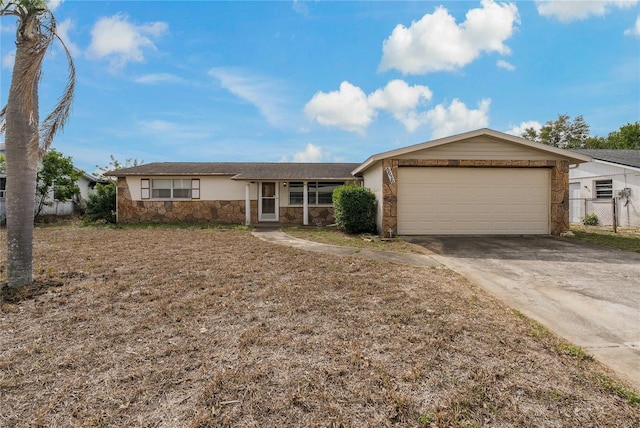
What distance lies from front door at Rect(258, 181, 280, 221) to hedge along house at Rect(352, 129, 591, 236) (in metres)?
6.75

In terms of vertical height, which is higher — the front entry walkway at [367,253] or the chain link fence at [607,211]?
the chain link fence at [607,211]

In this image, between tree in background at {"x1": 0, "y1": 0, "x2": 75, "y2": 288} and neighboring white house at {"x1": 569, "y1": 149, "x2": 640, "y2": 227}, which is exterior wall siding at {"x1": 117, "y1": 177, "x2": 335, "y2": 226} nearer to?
tree in background at {"x1": 0, "y1": 0, "x2": 75, "y2": 288}

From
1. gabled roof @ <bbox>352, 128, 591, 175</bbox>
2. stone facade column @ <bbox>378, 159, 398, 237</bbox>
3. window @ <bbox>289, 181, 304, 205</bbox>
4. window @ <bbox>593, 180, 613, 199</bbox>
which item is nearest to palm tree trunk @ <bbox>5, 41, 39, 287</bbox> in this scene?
gabled roof @ <bbox>352, 128, 591, 175</bbox>

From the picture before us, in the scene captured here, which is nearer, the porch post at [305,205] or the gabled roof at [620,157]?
the gabled roof at [620,157]

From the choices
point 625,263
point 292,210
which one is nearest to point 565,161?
point 625,263


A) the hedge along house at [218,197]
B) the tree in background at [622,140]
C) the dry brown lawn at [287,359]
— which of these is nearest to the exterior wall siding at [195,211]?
the hedge along house at [218,197]

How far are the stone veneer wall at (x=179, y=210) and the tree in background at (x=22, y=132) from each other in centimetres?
1088

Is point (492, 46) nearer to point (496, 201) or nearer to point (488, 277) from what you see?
point (496, 201)

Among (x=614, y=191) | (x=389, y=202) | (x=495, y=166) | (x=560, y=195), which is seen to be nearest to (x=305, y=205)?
(x=389, y=202)

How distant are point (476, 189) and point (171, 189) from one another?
46.5 ft

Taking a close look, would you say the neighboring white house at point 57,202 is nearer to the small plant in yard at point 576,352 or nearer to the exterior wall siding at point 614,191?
the small plant in yard at point 576,352

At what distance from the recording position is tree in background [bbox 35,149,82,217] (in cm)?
1617

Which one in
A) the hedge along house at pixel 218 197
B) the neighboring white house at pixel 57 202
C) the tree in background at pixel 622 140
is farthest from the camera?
the tree in background at pixel 622 140

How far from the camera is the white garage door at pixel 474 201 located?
10.5 metres
